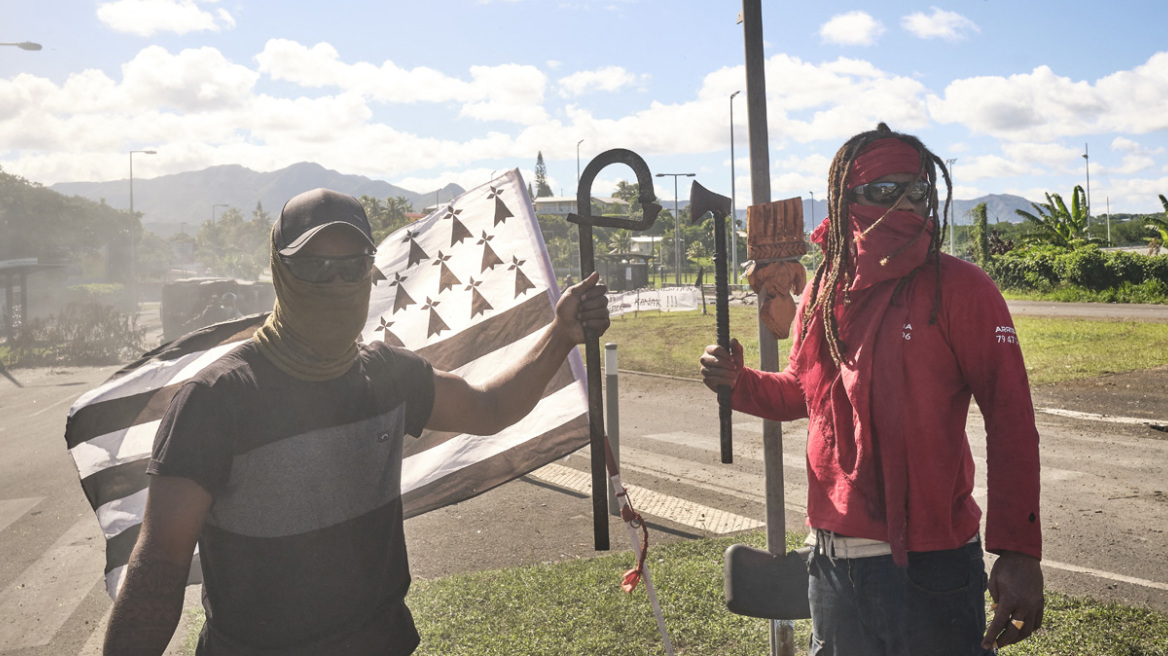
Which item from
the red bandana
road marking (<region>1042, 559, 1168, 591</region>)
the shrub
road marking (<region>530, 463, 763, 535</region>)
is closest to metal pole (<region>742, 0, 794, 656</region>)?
the red bandana

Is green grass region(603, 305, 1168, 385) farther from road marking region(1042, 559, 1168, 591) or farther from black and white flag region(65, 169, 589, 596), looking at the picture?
black and white flag region(65, 169, 589, 596)

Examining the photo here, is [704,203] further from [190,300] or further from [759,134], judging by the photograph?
[190,300]

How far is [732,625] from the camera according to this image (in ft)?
15.6

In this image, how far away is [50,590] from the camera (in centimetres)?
629

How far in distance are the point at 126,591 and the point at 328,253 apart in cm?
93

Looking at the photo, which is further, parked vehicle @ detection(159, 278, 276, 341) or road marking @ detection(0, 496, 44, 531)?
parked vehicle @ detection(159, 278, 276, 341)

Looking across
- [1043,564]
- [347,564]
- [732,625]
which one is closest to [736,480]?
[1043,564]

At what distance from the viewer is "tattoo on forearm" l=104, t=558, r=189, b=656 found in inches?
76.0

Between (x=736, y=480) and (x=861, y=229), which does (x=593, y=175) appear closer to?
(x=861, y=229)

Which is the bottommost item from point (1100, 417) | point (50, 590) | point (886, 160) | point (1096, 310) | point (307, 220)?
point (50, 590)

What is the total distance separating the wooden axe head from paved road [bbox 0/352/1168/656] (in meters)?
4.07

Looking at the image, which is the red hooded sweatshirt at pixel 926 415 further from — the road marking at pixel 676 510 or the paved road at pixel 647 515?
the road marking at pixel 676 510

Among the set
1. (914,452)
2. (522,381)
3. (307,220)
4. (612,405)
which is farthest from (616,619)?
(307,220)

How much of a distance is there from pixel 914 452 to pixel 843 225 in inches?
28.8
